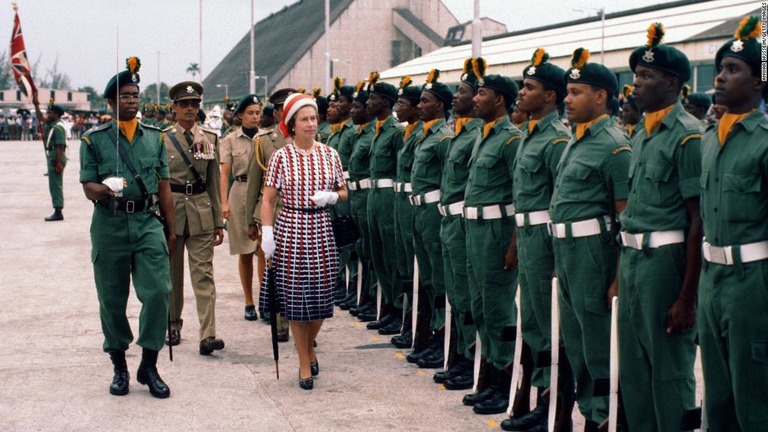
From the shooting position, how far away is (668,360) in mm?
4676

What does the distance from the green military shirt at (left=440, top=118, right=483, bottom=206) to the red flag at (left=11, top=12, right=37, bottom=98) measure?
927 cm

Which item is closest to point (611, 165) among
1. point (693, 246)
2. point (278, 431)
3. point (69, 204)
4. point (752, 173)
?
point (693, 246)

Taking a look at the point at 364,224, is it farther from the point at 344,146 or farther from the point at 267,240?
the point at 267,240

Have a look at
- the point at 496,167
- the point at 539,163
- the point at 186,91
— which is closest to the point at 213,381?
the point at 186,91

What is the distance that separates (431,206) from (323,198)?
3.56 ft

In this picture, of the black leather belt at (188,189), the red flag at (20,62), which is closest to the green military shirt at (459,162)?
the black leather belt at (188,189)

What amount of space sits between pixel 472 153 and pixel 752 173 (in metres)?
2.81

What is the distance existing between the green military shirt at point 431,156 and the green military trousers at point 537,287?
5.83ft

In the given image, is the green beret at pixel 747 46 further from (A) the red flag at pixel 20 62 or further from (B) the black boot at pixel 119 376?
(A) the red flag at pixel 20 62

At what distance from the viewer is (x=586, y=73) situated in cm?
534

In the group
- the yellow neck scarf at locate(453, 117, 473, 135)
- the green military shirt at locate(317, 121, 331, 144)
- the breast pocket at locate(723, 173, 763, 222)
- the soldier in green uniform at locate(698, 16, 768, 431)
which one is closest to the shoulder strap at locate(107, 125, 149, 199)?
the yellow neck scarf at locate(453, 117, 473, 135)

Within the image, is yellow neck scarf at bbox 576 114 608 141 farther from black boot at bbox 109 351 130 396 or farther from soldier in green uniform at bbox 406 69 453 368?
black boot at bbox 109 351 130 396

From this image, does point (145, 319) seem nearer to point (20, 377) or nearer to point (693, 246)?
point (20, 377)

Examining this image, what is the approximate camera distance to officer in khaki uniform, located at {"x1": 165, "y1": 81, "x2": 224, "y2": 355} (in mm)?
8117
